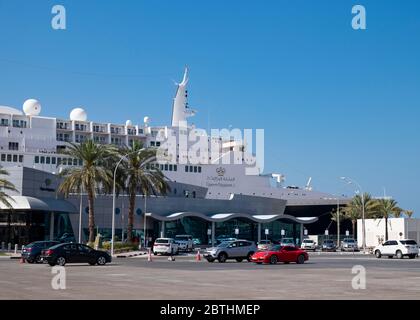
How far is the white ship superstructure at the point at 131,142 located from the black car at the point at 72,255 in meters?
53.9

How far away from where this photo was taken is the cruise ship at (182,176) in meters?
83.8

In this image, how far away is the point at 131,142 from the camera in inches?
4439

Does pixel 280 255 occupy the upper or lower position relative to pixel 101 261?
upper

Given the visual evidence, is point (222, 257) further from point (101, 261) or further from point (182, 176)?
point (182, 176)

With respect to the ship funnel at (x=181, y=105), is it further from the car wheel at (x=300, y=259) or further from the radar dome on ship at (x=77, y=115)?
the car wheel at (x=300, y=259)

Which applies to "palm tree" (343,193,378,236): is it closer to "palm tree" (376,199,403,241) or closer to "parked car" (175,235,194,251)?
"palm tree" (376,199,403,241)

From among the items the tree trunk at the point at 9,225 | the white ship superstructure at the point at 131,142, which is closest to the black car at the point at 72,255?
the tree trunk at the point at 9,225

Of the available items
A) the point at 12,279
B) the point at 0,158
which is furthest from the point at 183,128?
the point at 12,279

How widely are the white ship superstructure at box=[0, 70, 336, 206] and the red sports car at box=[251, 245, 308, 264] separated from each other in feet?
182

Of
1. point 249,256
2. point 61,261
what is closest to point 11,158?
point 249,256

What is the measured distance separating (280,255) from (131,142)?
247 ft

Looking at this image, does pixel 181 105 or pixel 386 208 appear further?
pixel 181 105
